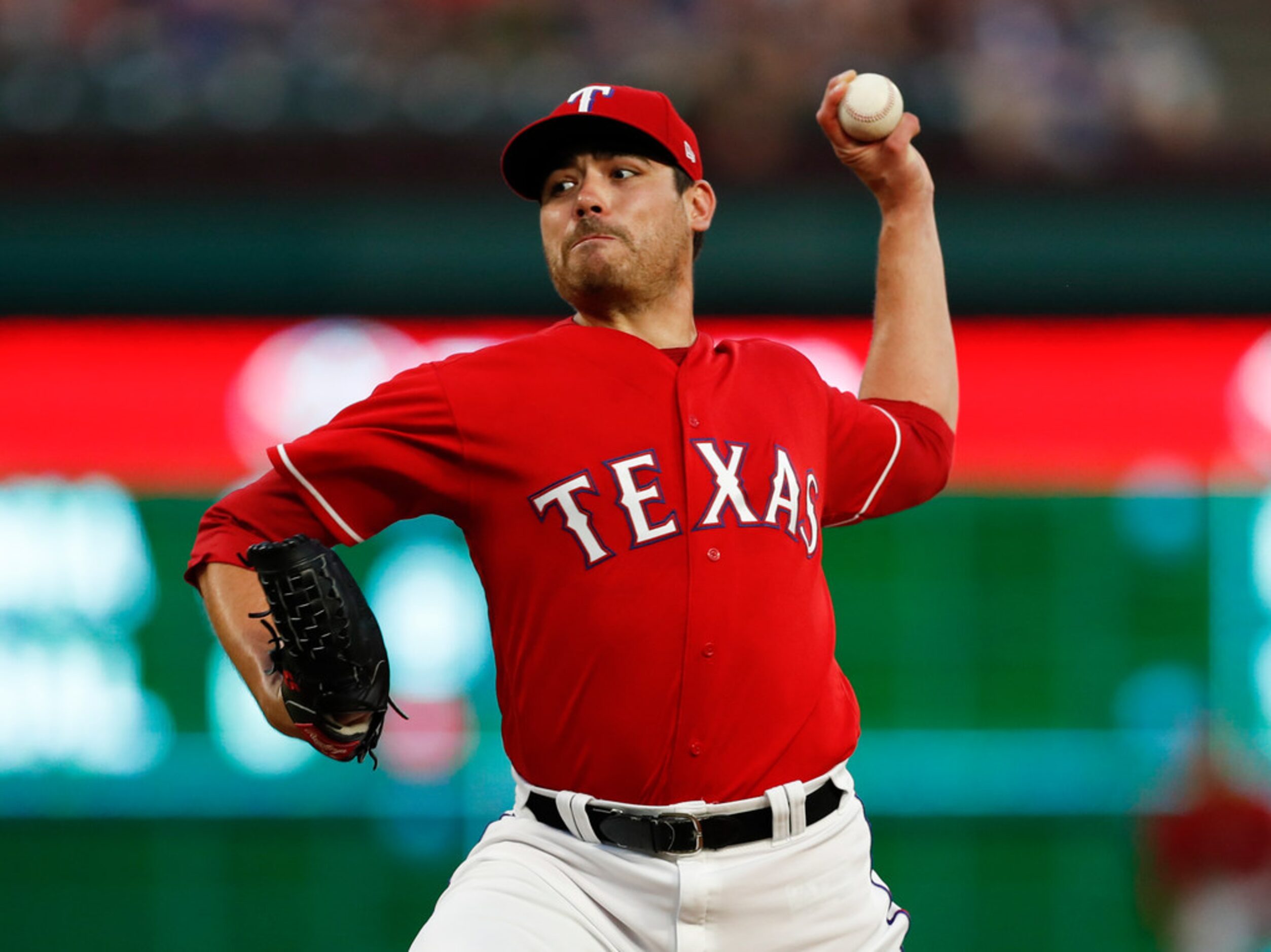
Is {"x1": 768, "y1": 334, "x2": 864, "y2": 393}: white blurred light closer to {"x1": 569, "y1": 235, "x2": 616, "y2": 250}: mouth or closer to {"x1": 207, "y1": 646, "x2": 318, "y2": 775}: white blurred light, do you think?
{"x1": 207, "y1": 646, "x2": 318, "y2": 775}: white blurred light

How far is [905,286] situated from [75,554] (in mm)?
5071

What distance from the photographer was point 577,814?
253cm

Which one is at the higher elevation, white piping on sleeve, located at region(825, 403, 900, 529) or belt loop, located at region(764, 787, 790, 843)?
white piping on sleeve, located at region(825, 403, 900, 529)

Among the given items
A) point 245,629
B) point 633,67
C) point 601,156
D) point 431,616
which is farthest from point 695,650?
point 633,67

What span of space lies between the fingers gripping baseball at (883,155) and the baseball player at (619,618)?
1.73 feet

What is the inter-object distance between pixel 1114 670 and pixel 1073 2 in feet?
11.0

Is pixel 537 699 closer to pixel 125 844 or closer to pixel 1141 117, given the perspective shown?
pixel 125 844

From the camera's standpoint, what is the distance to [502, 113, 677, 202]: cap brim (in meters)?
2.79

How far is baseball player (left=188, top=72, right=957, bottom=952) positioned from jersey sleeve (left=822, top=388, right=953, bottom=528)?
18 cm

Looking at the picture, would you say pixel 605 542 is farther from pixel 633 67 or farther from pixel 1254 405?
pixel 633 67

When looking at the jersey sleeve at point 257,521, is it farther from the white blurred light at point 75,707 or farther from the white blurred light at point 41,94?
the white blurred light at point 41,94

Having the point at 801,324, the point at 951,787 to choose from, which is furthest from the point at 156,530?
the point at 951,787

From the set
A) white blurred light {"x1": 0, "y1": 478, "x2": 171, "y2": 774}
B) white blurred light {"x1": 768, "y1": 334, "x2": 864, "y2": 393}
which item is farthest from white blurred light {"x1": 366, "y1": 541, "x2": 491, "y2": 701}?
white blurred light {"x1": 768, "y1": 334, "x2": 864, "y2": 393}

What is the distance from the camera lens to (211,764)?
7.31 m
